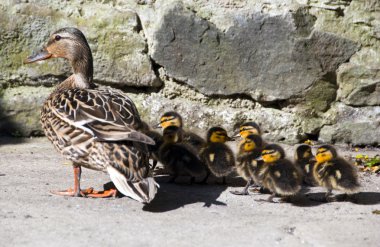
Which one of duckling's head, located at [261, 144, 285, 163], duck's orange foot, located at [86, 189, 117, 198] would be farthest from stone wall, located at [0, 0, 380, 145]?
duck's orange foot, located at [86, 189, 117, 198]

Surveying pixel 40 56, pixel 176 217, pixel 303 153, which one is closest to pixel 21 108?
pixel 40 56

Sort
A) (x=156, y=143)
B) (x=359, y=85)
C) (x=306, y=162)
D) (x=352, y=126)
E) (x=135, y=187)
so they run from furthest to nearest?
1. (x=352, y=126)
2. (x=359, y=85)
3. (x=156, y=143)
4. (x=306, y=162)
5. (x=135, y=187)

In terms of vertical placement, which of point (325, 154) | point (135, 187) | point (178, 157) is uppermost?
point (325, 154)

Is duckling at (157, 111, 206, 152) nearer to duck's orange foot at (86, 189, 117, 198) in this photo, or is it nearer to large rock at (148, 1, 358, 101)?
large rock at (148, 1, 358, 101)

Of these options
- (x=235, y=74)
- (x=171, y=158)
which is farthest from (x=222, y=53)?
(x=171, y=158)

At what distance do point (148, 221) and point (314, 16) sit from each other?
2.71 meters

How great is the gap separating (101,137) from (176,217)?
28.2 inches

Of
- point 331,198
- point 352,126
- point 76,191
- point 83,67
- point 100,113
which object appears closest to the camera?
point 100,113

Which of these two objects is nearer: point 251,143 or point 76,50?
point 251,143

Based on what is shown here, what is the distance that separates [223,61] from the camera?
23.0ft

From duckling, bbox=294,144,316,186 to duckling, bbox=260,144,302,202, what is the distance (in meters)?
0.25

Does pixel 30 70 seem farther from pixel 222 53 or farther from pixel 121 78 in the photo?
pixel 222 53

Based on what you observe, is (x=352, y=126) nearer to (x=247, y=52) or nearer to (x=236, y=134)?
(x=236, y=134)

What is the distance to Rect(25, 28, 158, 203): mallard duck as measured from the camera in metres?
5.24
